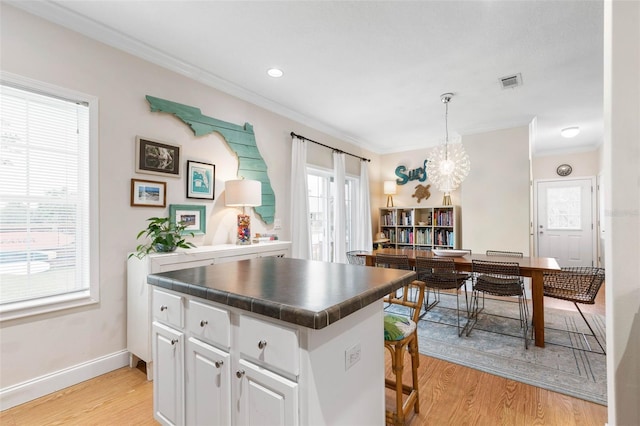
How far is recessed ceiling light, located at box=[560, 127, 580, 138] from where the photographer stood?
491cm

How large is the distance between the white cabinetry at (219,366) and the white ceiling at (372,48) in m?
2.08

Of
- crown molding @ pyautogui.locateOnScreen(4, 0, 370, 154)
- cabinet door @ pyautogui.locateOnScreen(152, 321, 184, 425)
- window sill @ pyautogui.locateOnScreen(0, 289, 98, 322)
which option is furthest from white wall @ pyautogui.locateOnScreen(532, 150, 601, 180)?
window sill @ pyautogui.locateOnScreen(0, 289, 98, 322)

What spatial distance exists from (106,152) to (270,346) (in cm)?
226

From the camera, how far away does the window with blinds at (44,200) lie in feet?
6.55

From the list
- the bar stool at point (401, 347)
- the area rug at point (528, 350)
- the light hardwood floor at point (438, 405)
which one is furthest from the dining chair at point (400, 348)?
the area rug at point (528, 350)

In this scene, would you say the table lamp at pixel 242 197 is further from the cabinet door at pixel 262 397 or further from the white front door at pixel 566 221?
the white front door at pixel 566 221

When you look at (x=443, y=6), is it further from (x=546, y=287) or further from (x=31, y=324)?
(x=31, y=324)

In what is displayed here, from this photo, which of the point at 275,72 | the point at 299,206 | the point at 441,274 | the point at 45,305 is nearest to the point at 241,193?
the point at 299,206

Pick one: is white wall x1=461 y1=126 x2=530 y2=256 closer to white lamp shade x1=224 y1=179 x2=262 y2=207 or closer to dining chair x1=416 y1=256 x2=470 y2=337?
dining chair x1=416 y1=256 x2=470 y2=337

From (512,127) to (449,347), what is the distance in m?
3.77

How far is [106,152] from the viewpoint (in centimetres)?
238

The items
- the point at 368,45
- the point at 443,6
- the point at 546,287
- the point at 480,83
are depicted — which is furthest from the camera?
the point at 480,83

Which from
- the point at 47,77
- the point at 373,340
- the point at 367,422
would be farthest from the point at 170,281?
the point at 47,77

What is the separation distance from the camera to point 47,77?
2.12 metres
